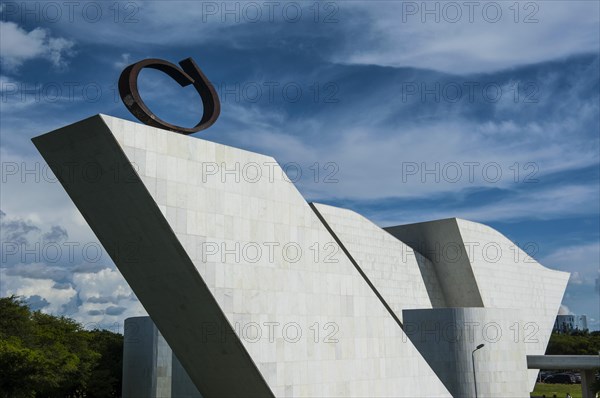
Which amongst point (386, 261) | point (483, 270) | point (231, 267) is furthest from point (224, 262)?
point (483, 270)

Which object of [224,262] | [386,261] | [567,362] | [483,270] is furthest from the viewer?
[483,270]

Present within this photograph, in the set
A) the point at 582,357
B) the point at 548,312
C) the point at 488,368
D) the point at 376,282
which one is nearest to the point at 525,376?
the point at 488,368

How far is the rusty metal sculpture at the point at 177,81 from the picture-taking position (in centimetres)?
1541

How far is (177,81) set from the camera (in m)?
17.0

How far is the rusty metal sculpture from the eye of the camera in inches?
607

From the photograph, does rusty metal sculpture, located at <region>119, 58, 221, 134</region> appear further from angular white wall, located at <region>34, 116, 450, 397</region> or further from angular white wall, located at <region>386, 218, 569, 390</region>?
angular white wall, located at <region>386, 218, 569, 390</region>

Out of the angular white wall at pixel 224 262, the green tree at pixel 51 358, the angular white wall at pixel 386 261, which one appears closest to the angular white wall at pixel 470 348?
the angular white wall at pixel 386 261

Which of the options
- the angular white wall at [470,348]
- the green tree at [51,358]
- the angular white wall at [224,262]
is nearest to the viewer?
the angular white wall at [224,262]

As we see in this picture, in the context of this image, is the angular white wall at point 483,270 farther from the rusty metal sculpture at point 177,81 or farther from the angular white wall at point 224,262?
the rusty metal sculpture at point 177,81

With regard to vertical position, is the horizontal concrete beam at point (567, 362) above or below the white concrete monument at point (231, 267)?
below

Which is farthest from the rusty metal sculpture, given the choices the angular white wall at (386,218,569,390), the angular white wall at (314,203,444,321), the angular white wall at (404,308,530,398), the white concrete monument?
the angular white wall at (386,218,569,390)

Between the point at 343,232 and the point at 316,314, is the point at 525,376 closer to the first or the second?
the point at 343,232

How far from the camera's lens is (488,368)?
29.6 meters

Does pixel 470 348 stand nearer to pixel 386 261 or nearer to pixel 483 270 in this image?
pixel 386 261
